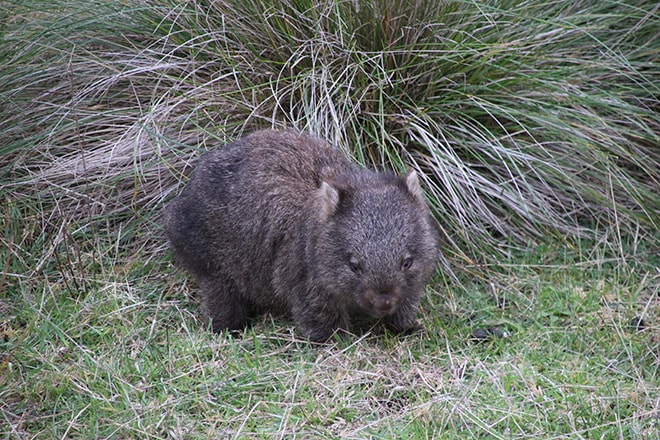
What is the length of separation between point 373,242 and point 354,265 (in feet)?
0.52

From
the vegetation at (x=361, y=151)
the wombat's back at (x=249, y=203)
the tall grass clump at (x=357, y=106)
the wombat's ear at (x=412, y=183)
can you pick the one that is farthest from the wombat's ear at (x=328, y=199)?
the tall grass clump at (x=357, y=106)

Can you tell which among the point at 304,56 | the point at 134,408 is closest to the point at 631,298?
the point at 304,56

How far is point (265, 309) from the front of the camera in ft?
17.4

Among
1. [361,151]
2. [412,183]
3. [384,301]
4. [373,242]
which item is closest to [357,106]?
[361,151]

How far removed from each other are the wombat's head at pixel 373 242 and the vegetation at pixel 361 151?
356 millimetres

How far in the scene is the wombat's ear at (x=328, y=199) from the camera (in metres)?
4.61

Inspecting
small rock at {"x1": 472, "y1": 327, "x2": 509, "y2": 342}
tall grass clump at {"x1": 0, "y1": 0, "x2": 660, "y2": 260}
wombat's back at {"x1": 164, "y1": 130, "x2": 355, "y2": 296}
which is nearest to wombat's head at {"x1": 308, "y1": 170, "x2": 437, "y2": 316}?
wombat's back at {"x1": 164, "y1": 130, "x2": 355, "y2": 296}

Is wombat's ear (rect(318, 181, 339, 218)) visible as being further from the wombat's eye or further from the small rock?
the small rock

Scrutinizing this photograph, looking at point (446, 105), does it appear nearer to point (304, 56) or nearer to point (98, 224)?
point (304, 56)

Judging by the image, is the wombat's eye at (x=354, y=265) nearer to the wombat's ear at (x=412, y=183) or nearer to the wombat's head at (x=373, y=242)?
the wombat's head at (x=373, y=242)

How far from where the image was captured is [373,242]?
4477 mm

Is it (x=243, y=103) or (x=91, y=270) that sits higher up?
(x=243, y=103)

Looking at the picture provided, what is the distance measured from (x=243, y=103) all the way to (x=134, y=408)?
238 centimetres

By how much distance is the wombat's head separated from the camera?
14.6 ft
